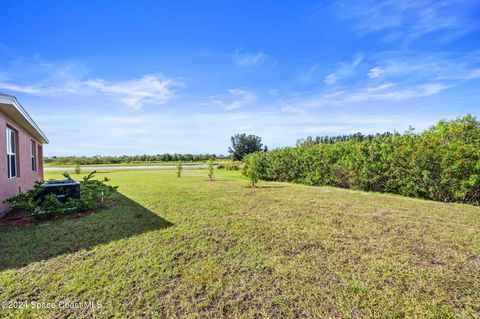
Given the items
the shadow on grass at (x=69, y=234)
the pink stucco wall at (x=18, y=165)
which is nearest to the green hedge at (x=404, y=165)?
the shadow on grass at (x=69, y=234)

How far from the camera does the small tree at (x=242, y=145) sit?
46969 mm

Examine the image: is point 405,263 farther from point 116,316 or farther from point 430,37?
point 430,37

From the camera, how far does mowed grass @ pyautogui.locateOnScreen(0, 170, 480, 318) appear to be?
236cm

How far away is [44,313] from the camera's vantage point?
2264 millimetres

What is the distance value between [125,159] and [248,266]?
167 ft

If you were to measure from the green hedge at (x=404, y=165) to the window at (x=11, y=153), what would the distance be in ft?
41.8

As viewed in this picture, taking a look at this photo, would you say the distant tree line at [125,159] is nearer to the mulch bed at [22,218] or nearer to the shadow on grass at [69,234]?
the mulch bed at [22,218]

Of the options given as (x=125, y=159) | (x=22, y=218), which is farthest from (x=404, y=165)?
(x=125, y=159)

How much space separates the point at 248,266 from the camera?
3.22 meters

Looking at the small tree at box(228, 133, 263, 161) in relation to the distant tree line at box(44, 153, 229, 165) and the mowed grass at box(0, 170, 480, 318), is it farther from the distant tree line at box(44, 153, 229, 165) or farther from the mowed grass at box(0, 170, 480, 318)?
the mowed grass at box(0, 170, 480, 318)

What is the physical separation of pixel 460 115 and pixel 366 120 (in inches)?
232

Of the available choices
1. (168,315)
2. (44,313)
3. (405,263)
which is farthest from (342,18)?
(44,313)

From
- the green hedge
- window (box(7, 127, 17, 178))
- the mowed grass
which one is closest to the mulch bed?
the mowed grass

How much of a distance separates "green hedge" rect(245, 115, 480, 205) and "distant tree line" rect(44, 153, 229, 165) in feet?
116
